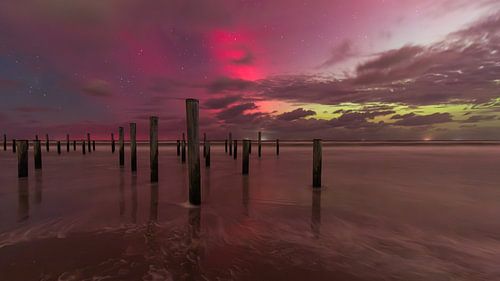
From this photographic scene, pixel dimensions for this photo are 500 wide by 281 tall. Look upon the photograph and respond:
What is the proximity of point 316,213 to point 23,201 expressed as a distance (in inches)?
292

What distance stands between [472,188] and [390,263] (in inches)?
356

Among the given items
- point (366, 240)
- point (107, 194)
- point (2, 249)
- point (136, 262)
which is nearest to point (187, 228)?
point (136, 262)

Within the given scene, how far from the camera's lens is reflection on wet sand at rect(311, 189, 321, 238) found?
214 inches

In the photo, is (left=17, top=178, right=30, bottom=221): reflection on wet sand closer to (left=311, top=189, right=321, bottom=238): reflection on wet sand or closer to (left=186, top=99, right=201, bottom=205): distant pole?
(left=186, top=99, right=201, bottom=205): distant pole

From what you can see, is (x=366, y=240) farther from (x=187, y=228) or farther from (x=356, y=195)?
(x=356, y=195)

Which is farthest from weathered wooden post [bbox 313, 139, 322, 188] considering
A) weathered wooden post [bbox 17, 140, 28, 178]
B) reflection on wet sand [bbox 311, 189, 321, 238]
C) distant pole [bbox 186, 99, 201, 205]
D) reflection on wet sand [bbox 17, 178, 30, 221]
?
weathered wooden post [bbox 17, 140, 28, 178]

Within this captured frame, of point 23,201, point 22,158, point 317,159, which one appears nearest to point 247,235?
point 317,159

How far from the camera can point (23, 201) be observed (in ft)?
25.3

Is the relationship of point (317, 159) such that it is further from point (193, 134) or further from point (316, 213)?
point (193, 134)

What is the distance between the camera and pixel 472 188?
34.8 ft

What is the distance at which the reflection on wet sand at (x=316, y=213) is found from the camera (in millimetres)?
5439

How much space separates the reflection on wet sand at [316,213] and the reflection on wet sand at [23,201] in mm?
5703

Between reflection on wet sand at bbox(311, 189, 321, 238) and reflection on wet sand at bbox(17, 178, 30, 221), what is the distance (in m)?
5.70

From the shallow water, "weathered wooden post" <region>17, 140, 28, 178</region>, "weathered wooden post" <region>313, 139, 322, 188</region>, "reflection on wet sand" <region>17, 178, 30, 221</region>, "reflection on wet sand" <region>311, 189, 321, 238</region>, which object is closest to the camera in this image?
the shallow water
